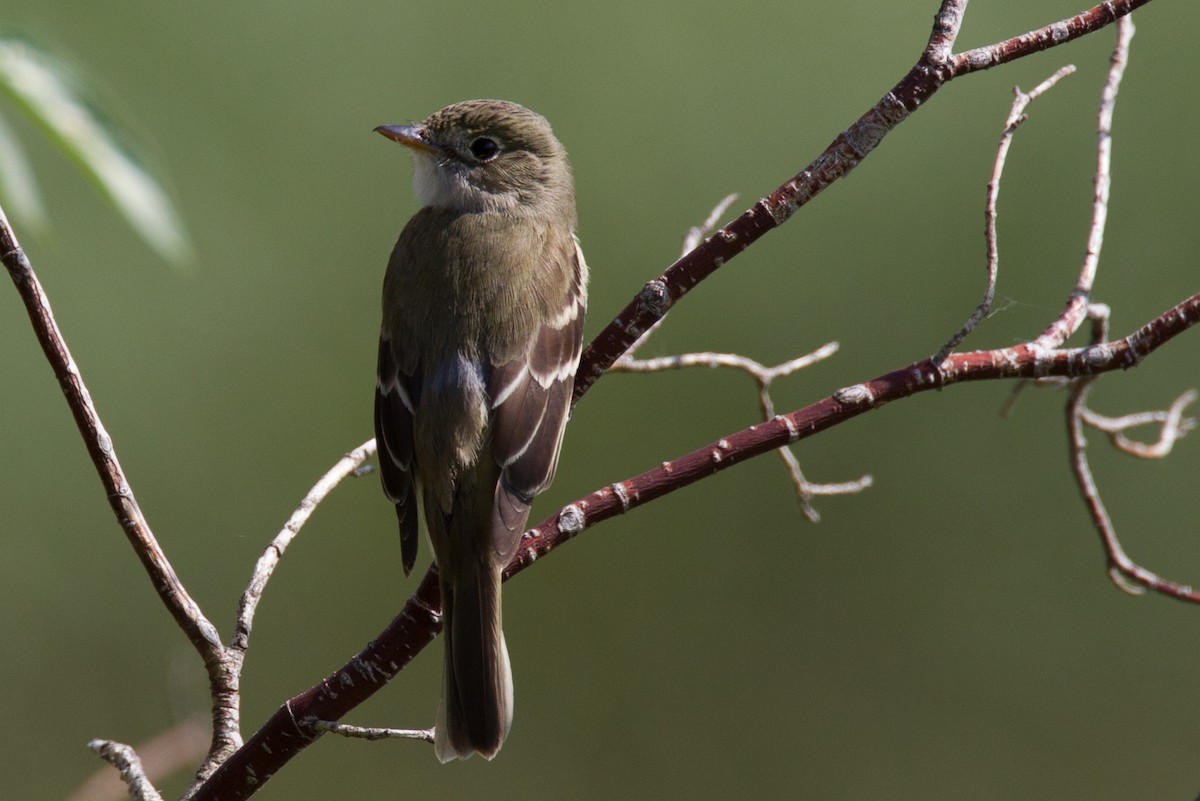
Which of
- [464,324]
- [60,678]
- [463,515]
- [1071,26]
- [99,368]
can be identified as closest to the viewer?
[1071,26]

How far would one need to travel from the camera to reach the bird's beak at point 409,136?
128 inches

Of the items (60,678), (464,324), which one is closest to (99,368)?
(60,678)

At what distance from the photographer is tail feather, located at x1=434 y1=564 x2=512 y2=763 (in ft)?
7.78

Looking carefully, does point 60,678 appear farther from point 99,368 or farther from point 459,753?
point 459,753

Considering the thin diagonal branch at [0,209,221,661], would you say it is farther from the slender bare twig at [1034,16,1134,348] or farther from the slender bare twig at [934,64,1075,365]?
the slender bare twig at [1034,16,1134,348]

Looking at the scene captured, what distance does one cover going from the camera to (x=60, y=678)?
5.70m

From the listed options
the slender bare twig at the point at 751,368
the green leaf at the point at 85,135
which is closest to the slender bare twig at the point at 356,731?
the green leaf at the point at 85,135

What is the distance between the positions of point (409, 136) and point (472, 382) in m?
0.80

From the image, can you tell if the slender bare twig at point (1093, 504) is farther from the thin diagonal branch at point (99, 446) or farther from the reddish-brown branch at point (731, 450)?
the thin diagonal branch at point (99, 446)

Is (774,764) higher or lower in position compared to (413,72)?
lower

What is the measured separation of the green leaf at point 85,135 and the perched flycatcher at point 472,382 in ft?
2.81

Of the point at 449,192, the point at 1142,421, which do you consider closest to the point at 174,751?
the point at 449,192

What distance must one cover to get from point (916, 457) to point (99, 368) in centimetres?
309

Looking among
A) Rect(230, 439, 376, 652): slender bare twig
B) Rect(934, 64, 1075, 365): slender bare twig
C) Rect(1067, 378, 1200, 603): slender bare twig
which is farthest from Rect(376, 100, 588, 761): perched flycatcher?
Rect(1067, 378, 1200, 603): slender bare twig
